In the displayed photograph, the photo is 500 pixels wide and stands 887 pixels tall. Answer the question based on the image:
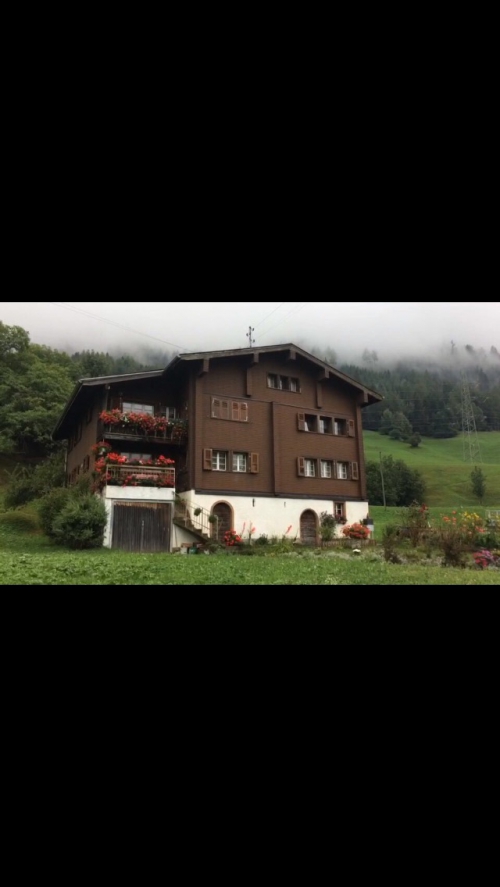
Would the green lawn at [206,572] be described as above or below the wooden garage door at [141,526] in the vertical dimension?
below

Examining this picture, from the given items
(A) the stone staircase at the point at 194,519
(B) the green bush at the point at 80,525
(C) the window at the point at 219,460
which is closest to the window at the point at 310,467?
(C) the window at the point at 219,460

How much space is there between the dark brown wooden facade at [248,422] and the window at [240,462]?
3 cm

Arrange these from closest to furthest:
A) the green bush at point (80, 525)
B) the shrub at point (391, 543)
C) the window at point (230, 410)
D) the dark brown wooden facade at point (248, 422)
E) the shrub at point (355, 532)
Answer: the shrub at point (391, 543), the green bush at point (80, 525), the dark brown wooden facade at point (248, 422), the window at point (230, 410), the shrub at point (355, 532)

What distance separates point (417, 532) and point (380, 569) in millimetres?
1955

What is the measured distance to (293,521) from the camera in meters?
14.8

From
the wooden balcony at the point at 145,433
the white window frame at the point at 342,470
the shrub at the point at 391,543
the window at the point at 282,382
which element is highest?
the window at the point at 282,382

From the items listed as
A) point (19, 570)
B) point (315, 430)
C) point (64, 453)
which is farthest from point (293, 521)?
point (19, 570)

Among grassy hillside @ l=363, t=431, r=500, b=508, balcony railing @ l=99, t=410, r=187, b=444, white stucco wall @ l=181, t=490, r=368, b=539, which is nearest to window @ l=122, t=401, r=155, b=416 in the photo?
balcony railing @ l=99, t=410, r=187, b=444

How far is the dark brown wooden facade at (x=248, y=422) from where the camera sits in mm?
13703

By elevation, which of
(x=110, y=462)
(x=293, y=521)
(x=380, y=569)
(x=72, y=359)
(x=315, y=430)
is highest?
(x=72, y=359)

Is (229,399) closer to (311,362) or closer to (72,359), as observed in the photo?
(311,362)

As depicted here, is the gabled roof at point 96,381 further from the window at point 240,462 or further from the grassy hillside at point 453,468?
the grassy hillside at point 453,468

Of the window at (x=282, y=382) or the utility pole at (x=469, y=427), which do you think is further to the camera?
the window at (x=282, y=382)

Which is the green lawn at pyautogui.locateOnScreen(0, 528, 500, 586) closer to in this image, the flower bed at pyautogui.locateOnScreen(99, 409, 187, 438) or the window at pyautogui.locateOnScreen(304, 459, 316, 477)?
the flower bed at pyautogui.locateOnScreen(99, 409, 187, 438)
